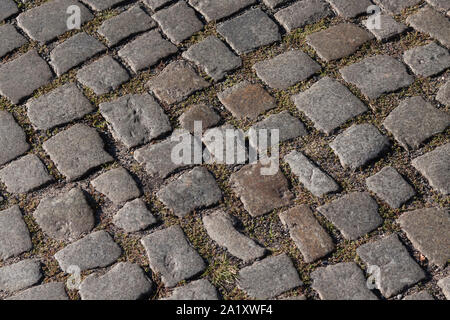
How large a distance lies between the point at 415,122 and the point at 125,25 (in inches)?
70.1

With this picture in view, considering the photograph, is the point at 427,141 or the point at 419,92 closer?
the point at 427,141

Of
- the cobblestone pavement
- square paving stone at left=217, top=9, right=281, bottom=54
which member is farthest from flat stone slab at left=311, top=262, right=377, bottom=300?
square paving stone at left=217, top=9, right=281, bottom=54

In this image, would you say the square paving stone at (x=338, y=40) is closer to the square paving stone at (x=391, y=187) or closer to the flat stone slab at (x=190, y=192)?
the square paving stone at (x=391, y=187)

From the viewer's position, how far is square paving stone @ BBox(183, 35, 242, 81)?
3.66 meters

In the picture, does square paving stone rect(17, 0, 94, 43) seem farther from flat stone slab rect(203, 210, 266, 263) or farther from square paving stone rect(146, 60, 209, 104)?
flat stone slab rect(203, 210, 266, 263)

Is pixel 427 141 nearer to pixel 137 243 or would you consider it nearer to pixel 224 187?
pixel 224 187

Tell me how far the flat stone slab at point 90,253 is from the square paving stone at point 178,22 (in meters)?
1.41

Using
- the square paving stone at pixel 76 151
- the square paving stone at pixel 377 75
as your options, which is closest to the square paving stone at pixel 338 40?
the square paving stone at pixel 377 75

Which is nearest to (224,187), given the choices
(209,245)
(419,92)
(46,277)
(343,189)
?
(209,245)

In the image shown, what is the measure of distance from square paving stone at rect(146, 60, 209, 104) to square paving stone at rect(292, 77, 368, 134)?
1.80 ft

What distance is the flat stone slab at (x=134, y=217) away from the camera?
2.99m
